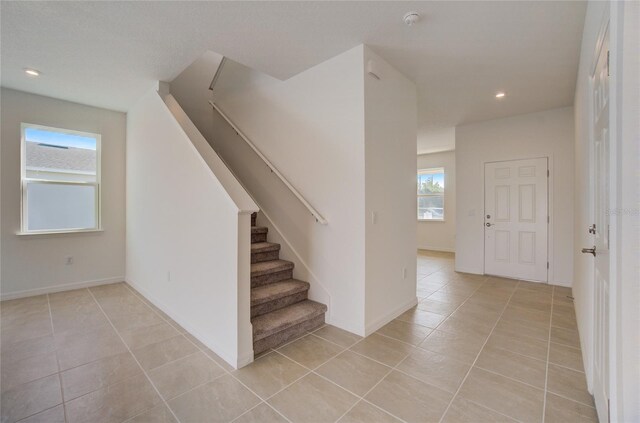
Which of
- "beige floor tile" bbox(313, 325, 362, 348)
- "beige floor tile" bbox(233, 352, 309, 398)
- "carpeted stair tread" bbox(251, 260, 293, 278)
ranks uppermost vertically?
"carpeted stair tread" bbox(251, 260, 293, 278)

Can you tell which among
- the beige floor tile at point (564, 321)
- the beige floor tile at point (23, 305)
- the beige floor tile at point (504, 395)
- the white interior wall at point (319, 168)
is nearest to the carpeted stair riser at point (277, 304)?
the white interior wall at point (319, 168)

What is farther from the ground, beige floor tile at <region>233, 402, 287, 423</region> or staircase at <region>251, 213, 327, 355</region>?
staircase at <region>251, 213, 327, 355</region>

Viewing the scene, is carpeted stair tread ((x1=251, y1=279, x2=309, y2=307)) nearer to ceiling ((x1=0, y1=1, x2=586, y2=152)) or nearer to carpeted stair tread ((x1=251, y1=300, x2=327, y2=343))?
carpeted stair tread ((x1=251, y1=300, x2=327, y2=343))

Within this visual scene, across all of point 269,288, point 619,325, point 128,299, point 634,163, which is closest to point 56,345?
point 128,299

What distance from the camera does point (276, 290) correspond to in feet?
9.23

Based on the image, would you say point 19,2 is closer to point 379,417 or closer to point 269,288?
point 269,288

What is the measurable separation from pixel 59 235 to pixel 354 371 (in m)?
4.48

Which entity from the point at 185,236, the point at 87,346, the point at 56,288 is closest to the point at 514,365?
the point at 185,236

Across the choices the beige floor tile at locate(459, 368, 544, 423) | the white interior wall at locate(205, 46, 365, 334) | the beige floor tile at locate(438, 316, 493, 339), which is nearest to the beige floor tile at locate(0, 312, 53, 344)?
the white interior wall at locate(205, 46, 365, 334)

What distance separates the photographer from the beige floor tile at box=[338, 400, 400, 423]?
1.58 meters

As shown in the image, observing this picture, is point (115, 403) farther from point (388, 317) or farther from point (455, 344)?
point (455, 344)

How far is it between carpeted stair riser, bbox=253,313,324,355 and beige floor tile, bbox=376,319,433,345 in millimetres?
621

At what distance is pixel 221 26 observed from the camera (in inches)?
89.7

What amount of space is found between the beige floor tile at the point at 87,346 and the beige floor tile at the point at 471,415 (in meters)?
2.55
